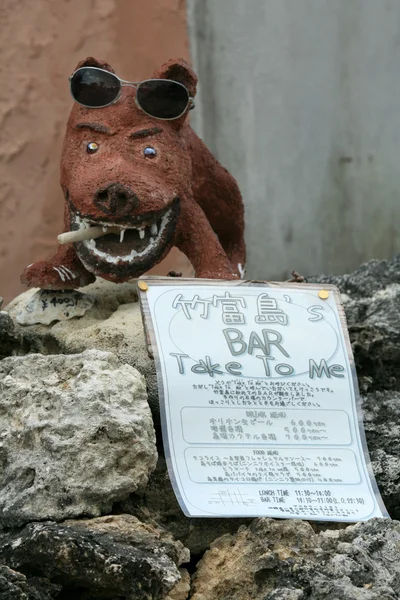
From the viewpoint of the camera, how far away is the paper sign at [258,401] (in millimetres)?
1676

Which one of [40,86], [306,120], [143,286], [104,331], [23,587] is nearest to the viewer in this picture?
[23,587]

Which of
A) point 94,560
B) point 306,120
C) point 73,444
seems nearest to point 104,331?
point 73,444

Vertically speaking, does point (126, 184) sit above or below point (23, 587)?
above

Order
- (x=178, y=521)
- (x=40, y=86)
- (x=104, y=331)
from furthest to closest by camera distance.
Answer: (x=40, y=86) < (x=104, y=331) < (x=178, y=521)

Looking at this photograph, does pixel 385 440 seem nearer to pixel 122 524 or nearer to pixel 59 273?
pixel 122 524

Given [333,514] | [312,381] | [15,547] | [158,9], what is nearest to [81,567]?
[15,547]

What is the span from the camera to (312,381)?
6.07 ft

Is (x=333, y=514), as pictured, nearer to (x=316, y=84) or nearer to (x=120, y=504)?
(x=120, y=504)

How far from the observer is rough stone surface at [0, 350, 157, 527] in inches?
62.2

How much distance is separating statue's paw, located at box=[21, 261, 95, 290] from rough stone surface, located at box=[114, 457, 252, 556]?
23.3 inches

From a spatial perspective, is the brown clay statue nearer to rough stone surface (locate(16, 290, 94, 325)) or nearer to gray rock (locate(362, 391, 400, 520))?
rough stone surface (locate(16, 290, 94, 325))

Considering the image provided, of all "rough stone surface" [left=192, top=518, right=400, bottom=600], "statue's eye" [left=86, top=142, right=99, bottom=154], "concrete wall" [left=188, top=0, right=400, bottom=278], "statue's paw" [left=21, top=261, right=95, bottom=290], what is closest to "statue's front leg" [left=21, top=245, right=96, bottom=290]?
"statue's paw" [left=21, top=261, right=95, bottom=290]

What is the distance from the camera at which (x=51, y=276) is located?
2.13m

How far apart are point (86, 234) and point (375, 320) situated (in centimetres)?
78
